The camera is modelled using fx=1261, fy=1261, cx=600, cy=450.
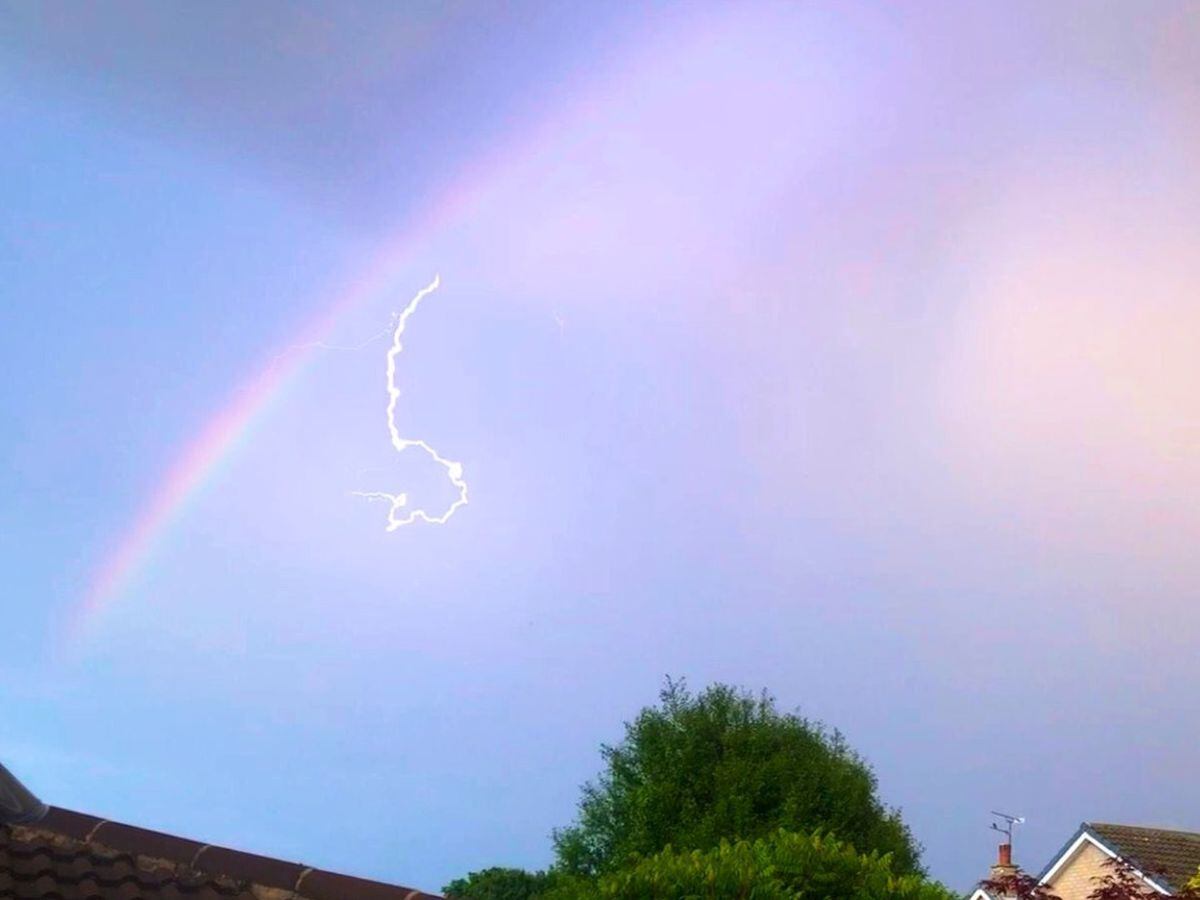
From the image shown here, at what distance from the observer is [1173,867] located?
1148 inches

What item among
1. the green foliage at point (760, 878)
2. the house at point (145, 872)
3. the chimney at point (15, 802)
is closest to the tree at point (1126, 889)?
the green foliage at point (760, 878)

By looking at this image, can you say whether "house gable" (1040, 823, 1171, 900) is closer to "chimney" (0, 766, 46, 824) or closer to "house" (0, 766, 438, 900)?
"house" (0, 766, 438, 900)

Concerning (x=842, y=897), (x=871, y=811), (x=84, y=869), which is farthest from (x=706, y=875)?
(x=871, y=811)

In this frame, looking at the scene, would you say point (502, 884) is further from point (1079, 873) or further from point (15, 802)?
point (15, 802)

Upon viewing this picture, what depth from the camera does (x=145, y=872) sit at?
9586 millimetres

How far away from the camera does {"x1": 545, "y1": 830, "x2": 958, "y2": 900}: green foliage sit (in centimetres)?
1205

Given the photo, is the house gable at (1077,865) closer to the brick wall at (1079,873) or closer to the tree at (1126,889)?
the brick wall at (1079,873)

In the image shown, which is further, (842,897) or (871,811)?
(871,811)

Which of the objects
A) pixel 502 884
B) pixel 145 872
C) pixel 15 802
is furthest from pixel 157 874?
pixel 502 884

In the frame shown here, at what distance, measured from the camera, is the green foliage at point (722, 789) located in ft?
102

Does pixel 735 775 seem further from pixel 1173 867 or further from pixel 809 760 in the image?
pixel 1173 867

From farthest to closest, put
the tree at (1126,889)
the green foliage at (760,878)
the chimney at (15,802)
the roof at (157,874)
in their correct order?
the green foliage at (760,878)
the tree at (1126,889)
the roof at (157,874)
the chimney at (15,802)

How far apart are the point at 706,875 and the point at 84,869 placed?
564 cm

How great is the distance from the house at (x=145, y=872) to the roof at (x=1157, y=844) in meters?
24.0
